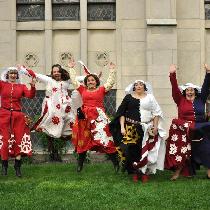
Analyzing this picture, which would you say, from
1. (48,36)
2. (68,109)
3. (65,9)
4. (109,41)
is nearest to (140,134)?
(68,109)

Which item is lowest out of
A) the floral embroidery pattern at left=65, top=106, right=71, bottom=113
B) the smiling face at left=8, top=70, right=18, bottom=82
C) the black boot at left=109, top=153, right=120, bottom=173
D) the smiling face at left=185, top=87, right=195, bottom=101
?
the black boot at left=109, top=153, right=120, bottom=173

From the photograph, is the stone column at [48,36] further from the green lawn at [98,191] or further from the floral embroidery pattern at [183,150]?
the floral embroidery pattern at [183,150]

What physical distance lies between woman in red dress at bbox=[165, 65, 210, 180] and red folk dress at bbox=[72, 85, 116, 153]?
47.6 inches

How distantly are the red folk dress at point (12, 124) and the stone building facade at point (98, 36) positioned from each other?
4651 millimetres

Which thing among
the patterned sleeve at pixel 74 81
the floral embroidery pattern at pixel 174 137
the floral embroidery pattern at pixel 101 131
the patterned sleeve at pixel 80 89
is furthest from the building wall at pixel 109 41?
the floral embroidery pattern at pixel 174 137

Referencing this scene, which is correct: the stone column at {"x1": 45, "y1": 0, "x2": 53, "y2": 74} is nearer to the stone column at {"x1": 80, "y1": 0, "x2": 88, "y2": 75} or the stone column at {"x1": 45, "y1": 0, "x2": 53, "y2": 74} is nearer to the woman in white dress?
the stone column at {"x1": 80, "y1": 0, "x2": 88, "y2": 75}

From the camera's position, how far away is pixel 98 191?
8.47 meters

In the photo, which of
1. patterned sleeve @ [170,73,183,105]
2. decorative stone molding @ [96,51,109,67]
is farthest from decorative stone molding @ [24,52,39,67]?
patterned sleeve @ [170,73,183,105]

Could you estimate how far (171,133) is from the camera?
391 inches

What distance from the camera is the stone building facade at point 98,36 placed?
14.9 m

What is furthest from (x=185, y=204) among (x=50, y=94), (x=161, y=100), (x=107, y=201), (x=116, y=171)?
(x=161, y=100)

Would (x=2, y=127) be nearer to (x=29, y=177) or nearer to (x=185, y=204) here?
(x=29, y=177)

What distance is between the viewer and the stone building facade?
14922mm

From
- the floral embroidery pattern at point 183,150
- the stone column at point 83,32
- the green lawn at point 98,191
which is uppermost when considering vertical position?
the stone column at point 83,32
